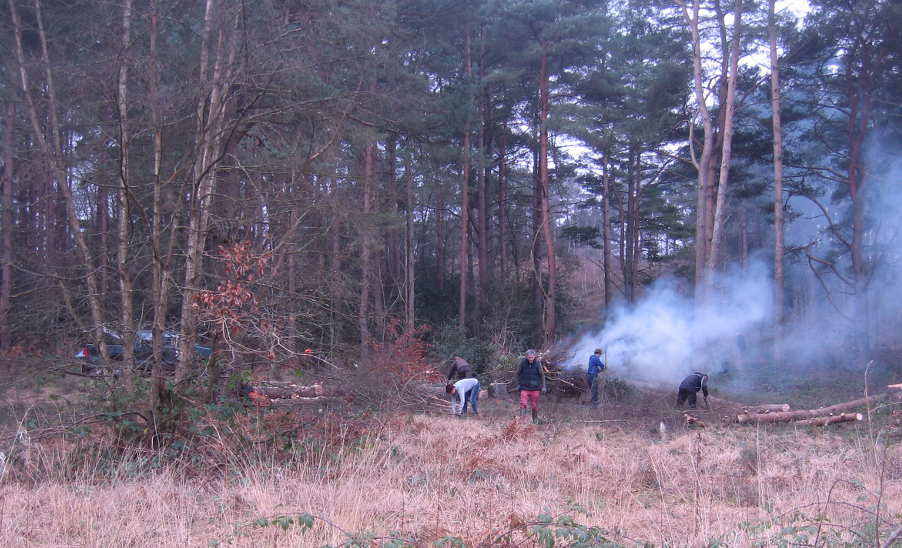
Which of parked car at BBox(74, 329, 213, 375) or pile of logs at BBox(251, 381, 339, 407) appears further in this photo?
pile of logs at BBox(251, 381, 339, 407)

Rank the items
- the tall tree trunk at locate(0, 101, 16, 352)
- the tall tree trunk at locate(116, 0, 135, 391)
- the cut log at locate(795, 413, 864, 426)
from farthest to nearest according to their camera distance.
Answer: the tall tree trunk at locate(0, 101, 16, 352), the cut log at locate(795, 413, 864, 426), the tall tree trunk at locate(116, 0, 135, 391)

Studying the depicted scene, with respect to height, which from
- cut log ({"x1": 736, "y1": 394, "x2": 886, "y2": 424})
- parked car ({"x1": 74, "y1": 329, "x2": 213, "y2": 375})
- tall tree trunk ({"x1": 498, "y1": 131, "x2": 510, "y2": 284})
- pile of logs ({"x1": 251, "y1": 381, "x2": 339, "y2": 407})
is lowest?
cut log ({"x1": 736, "y1": 394, "x2": 886, "y2": 424})

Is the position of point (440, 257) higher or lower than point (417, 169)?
lower

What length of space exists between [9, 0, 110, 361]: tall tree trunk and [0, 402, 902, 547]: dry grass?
2073mm

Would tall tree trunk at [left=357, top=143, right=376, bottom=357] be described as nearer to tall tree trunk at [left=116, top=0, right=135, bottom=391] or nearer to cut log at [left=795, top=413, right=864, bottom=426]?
tall tree trunk at [left=116, top=0, right=135, bottom=391]

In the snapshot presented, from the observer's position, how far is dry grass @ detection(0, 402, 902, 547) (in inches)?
188

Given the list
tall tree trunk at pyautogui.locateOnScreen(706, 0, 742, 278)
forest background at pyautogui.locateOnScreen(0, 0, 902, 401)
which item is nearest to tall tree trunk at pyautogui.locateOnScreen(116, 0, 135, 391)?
forest background at pyautogui.locateOnScreen(0, 0, 902, 401)

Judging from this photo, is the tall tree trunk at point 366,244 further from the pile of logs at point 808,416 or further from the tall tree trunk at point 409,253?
the pile of logs at point 808,416

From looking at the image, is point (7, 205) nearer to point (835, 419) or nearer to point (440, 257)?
point (440, 257)

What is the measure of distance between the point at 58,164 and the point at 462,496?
25.0 feet

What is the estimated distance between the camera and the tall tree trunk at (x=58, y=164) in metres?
8.69

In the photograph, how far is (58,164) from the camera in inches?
375

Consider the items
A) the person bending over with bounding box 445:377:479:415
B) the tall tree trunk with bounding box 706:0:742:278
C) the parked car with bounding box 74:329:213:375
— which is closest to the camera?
the parked car with bounding box 74:329:213:375

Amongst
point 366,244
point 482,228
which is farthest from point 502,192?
point 366,244
